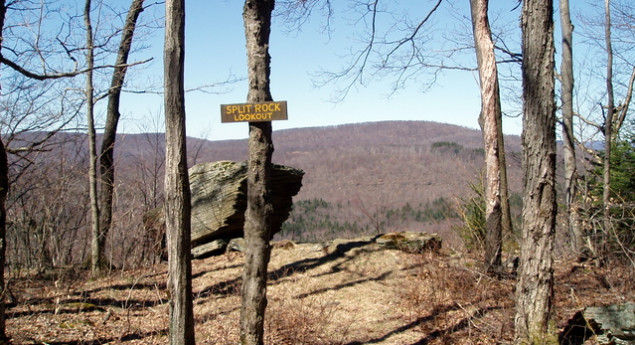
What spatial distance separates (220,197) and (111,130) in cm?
278

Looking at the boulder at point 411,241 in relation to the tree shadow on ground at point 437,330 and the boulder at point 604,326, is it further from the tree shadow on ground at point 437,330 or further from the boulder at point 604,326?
the boulder at point 604,326

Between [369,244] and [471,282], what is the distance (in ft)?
11.0

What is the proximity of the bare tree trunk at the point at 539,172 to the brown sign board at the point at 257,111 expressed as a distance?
2319 millimetres

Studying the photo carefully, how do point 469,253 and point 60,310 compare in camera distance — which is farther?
point 469,253

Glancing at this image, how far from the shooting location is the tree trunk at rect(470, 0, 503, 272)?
296 inches

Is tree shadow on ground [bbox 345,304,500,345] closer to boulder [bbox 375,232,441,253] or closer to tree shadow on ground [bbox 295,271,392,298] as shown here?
tree shadow on ground [bbox 295,271,392,298]

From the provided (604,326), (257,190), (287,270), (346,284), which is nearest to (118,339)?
(257,190)

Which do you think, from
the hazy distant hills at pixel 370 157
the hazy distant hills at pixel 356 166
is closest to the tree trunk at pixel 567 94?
the hazy distant hills at pixel 356 166

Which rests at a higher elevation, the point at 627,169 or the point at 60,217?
the point at 627,169

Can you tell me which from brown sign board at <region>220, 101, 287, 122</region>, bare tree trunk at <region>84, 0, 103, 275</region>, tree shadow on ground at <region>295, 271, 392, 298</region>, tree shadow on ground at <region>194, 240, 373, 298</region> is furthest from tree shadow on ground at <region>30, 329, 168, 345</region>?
bare tree trunk at <region>84, 0, 103, 275</region>

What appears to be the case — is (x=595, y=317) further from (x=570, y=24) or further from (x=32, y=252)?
(x=32, y=252)

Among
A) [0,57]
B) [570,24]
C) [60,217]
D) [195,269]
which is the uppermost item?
[570,24]

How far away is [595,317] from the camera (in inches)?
202

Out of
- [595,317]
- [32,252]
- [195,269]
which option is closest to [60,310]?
[195,269]
